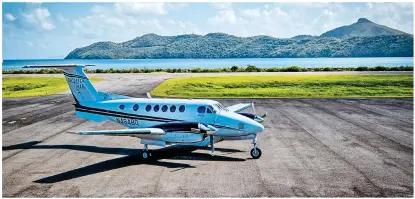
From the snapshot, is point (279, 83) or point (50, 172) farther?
point (279, 83)

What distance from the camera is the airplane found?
17750 millimetres

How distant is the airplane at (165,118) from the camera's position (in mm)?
17750

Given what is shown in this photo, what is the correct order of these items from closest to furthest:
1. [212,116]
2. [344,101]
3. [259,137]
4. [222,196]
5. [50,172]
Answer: [222,196] < [50,172] < [212,116] < [259,137] < [344,101]

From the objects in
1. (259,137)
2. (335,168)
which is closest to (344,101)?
(259,137)

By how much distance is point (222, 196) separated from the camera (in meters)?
13.2

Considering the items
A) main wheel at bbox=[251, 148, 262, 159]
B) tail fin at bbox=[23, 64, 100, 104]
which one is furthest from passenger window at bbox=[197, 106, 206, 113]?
tail fin at bbox=[23, 64, 100, 104]

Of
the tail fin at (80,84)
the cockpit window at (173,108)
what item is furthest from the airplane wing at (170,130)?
the tail fin at (80,84)

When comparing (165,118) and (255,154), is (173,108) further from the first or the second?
(255,154)

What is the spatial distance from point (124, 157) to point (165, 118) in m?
2.92

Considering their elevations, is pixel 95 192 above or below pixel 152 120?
below

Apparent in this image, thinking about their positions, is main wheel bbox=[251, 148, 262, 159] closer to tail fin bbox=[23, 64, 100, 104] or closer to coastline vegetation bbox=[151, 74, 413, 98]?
tail fin bbox=[23, 64, 100, 104]

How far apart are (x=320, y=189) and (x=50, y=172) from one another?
450 inches

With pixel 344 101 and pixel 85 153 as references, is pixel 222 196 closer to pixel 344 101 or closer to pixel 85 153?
pixel 85 153

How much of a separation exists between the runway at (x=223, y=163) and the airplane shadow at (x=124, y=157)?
1.8 inches
